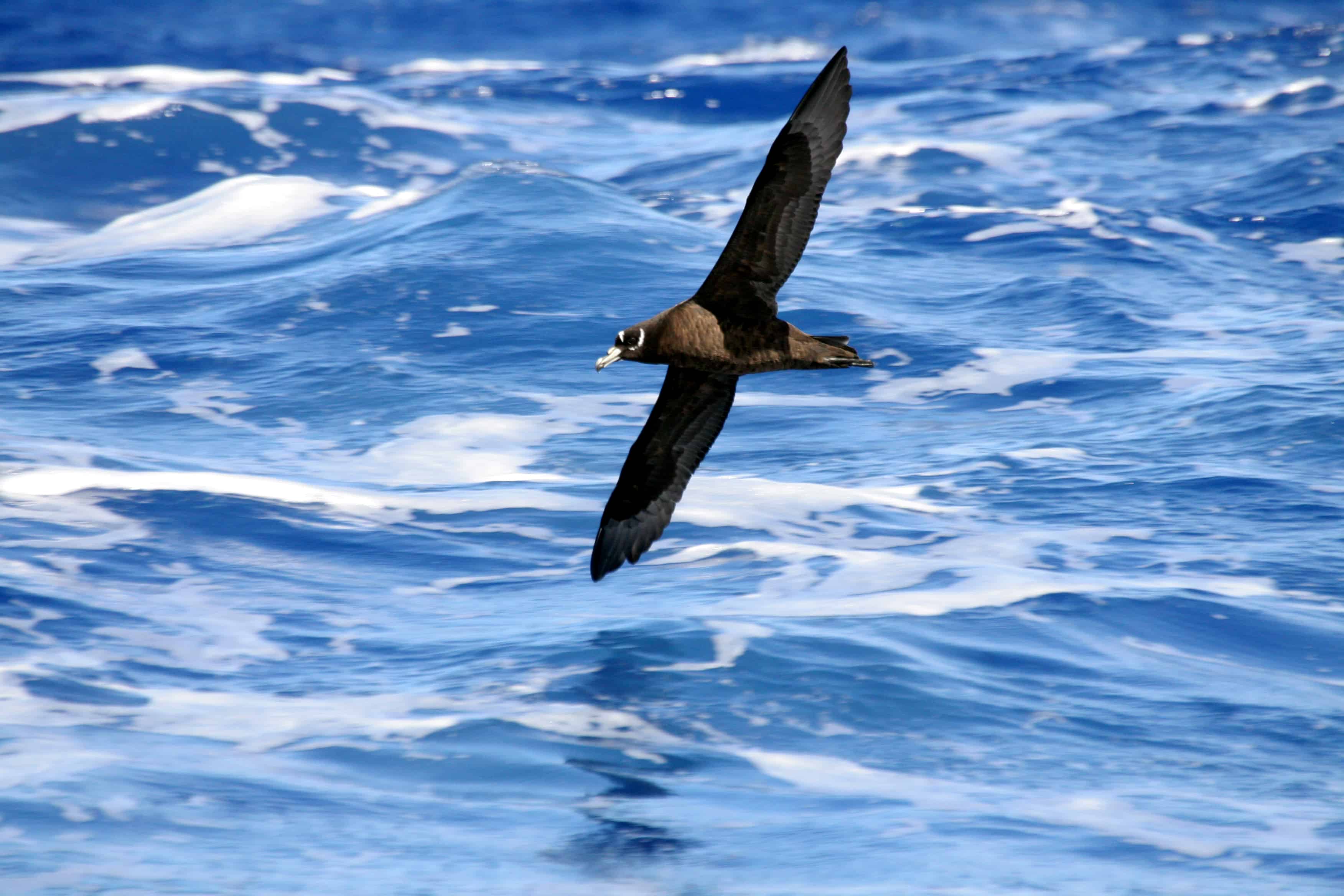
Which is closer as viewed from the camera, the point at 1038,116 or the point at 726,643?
the point at 726,643

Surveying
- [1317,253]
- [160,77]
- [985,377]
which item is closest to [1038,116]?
[1317,253]

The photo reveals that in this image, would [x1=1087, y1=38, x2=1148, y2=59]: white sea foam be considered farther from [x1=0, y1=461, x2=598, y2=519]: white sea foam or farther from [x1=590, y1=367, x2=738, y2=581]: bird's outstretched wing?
[x1=590, y1=367, x2=738, y2=581]: bird's outstretched wing

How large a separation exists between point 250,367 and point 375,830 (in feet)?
33.6

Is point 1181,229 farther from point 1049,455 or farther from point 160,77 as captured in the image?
point 160,77

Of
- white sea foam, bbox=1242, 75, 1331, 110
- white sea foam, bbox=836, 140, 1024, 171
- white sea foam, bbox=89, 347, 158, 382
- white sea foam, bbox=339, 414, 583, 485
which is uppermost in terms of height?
white sea foam, bbox=1242, 75, 1331, 110

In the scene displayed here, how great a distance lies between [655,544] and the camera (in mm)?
14406

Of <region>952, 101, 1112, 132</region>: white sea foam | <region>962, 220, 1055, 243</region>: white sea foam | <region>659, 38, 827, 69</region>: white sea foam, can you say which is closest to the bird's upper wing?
<region>962, 220, 1055, 243</region>: white sea foam

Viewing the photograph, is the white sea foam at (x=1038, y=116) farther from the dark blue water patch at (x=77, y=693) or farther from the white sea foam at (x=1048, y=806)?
the dark blue water patch at (x=77, y=693)

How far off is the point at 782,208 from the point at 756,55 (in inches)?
1288

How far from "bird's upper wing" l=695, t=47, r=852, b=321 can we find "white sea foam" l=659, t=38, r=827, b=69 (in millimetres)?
31030

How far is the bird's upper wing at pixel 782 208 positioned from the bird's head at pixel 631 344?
1.42 feet

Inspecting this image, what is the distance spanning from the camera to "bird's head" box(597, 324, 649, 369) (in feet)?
28.9

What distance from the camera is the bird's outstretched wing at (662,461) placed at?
10.4 m

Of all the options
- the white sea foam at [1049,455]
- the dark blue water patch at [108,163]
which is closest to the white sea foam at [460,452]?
the white sea foam at [1049,455]
